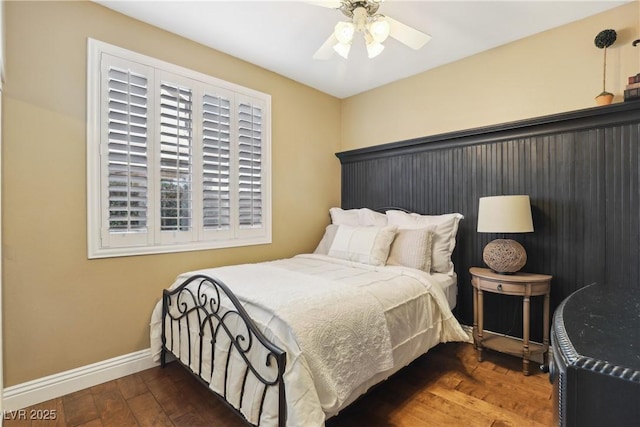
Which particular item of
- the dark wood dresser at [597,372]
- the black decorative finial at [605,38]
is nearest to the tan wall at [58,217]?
the dark wood dresser at [597,372]

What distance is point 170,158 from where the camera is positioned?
2578mm

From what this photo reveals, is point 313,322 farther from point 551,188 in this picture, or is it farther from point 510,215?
point 551,188

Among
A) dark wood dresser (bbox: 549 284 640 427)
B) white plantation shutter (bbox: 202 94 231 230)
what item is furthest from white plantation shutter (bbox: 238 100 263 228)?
dark wood dresser (bbox: 549 284 640 427)

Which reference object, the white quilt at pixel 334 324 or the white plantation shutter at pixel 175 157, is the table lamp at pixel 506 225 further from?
the white plantation shutter at pixel 175 157

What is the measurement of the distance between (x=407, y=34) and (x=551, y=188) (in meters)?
1.70

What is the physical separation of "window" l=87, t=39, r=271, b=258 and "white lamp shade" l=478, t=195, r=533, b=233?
2.09 metres

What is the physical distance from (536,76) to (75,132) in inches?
143

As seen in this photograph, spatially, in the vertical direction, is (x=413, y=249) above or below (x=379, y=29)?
below

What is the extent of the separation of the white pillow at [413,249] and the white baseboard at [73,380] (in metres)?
2.18

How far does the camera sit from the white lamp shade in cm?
236

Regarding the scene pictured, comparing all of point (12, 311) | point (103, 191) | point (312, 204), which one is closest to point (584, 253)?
point (312, 204)

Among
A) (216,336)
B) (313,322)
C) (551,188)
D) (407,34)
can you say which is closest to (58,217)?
(216,336)

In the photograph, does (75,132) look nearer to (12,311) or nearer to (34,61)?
(34,61)

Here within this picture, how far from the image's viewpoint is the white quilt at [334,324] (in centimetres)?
141
